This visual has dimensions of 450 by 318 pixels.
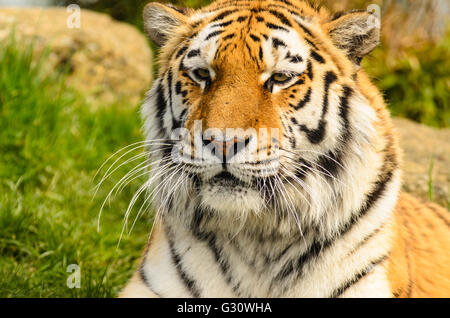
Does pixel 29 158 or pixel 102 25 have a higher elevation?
pixel 102 25

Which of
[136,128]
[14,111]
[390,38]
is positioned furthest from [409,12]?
[14,111]

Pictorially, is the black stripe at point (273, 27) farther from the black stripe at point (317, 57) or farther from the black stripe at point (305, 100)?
the black stripe at point (305, 100)

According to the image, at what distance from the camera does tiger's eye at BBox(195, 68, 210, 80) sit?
230cm

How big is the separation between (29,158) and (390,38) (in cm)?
492

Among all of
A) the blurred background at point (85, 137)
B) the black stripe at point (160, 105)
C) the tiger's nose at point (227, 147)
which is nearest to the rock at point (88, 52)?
the blurred background at point (85, 137)

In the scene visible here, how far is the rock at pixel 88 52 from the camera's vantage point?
5387 millimetres

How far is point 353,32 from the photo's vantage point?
2350 mm

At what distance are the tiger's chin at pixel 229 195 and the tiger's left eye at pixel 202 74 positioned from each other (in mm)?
421

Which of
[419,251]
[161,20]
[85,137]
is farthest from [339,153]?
[85,137]

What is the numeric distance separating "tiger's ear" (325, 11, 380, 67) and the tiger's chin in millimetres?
694

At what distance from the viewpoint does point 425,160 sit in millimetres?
4383

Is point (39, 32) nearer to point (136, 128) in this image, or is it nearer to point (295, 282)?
point (136, 128)

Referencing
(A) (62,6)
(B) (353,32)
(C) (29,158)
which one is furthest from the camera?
(A) (62,6)
